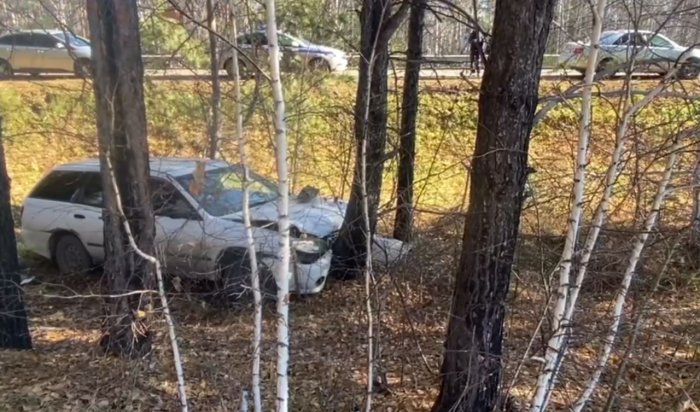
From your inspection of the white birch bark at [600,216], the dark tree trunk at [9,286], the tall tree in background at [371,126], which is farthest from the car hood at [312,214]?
the white birch bark at [600,216]

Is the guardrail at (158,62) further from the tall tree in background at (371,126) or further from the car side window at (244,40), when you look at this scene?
the car side window at (244,40)

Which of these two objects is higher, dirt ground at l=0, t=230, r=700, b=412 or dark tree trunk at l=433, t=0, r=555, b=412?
dark tree trunk at l=433, t=0, r=555, b=412

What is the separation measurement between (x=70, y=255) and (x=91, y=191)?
103 cm

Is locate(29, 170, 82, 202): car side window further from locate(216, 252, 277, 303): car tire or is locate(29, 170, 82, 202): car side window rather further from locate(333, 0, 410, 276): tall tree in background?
locate(333, 0, 410, 276): tall tree in background

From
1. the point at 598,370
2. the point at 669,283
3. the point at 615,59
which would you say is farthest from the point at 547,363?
the point at 669,283

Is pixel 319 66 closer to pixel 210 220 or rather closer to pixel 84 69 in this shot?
pixel 210 220

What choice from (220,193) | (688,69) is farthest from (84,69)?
(688,69)

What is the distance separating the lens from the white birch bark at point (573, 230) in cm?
324

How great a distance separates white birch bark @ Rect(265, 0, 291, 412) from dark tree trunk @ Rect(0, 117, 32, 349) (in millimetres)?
3321

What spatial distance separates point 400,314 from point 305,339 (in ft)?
3.76

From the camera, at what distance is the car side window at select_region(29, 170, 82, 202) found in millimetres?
7992

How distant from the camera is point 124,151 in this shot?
4.87m

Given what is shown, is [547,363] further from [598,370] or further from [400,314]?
[400,314]

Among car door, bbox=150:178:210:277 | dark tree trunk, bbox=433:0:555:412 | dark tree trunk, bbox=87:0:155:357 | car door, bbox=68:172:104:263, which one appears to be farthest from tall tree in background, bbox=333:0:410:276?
car door, bbox=68:172:104:263
